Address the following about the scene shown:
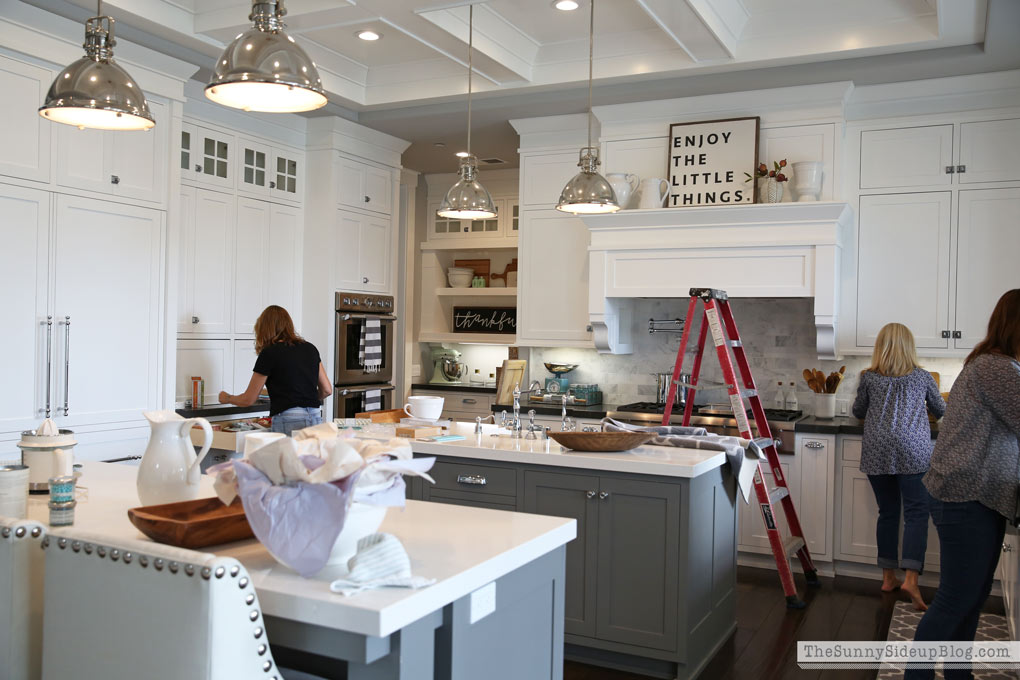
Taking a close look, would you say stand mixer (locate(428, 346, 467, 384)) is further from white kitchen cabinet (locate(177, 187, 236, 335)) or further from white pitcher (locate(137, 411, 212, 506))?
white pitcher (locate(137, 411, 212, 506))

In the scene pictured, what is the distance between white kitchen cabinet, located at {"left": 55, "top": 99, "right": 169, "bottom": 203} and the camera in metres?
4.32

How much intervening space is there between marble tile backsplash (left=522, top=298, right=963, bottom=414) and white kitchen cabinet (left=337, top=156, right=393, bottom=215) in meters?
1.70

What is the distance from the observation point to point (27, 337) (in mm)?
4141

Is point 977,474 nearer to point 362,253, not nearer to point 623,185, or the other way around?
point 623,185

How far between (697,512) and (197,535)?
2.15 m

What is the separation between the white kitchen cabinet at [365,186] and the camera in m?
6.27

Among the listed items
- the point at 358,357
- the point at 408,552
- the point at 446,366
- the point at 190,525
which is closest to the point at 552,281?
the point at 358,357

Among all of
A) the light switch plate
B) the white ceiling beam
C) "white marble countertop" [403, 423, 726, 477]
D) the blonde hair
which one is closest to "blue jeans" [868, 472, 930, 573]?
the blonde hair

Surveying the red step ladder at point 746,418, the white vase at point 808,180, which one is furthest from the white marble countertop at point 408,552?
the white vase at point 808,180

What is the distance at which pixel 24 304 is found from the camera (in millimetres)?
4125

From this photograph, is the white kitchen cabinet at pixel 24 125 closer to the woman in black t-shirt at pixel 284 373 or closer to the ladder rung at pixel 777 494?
the woman in black t-shirt at pixel 284 373

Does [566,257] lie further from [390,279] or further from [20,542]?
[20,542]

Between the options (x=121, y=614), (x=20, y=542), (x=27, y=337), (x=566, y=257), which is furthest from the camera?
(x=566, y=257)

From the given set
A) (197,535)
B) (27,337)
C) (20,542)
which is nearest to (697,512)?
(197,535)
